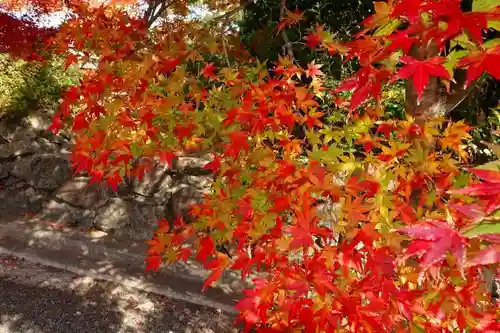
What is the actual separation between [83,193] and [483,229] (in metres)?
7.47

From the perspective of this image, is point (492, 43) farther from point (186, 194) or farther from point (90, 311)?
point (186, 194)

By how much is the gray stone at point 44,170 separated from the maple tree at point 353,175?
5.17 meters

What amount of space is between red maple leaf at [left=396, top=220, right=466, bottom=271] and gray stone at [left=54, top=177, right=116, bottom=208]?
6.91 meters

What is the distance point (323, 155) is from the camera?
7.64 ft

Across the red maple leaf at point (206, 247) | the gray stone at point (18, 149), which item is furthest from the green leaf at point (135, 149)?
the gray stone at point (18, 149)

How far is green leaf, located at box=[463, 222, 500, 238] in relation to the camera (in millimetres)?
1038

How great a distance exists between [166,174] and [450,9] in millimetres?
6558

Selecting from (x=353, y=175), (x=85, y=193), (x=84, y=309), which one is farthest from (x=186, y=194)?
(x=353, y=175)

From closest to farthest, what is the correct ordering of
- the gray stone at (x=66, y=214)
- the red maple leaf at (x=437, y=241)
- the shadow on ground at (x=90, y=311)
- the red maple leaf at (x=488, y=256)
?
the red maple leaf at (x=488, y=256) → the red maple leaf at (x=437, y=241) → the shadow on ground at (x=90, y=311) → the gray stone at (x=66, y=214)

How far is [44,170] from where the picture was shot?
313 inches

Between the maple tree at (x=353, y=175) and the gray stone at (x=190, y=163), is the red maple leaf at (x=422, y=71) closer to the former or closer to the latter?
the maple tree at (x=353, y=175)

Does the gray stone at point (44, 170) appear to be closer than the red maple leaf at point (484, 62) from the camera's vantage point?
No

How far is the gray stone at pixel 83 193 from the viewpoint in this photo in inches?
292

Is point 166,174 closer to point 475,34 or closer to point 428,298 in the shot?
point 428,298
